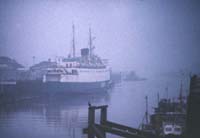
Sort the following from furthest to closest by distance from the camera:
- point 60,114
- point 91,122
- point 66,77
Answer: point 66,77
point 60,114
point 91,122

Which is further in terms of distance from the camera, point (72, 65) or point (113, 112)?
point (72, 65)

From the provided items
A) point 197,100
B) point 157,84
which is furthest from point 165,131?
point 157,84

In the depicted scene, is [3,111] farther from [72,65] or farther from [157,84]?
[157,84]

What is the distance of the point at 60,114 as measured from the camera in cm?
985

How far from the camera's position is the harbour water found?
709 cm

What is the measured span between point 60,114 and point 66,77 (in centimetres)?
453

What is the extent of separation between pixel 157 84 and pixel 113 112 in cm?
378

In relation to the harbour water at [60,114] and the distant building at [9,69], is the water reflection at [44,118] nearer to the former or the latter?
the harbour water at [60,114]

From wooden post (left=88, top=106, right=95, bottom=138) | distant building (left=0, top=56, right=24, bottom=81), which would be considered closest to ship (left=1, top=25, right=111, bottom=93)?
distant building (left=0, top=56, right=24, bottom=81)

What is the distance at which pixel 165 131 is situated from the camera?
5.78 m

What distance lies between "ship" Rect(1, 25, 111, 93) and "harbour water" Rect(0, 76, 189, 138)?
0.79 metres

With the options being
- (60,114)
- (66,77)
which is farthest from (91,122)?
(66,77)

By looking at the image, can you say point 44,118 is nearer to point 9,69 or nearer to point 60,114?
point 60,114

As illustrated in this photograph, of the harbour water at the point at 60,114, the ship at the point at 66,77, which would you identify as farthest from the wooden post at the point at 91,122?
the ship at the point at 66,77
